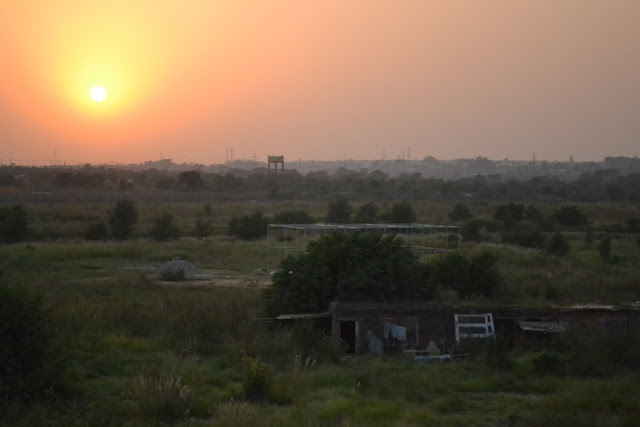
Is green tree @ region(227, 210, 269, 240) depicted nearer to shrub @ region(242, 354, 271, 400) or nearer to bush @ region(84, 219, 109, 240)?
bush @ region(84, 219, 109, 240)

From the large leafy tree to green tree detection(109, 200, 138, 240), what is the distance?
101 feet

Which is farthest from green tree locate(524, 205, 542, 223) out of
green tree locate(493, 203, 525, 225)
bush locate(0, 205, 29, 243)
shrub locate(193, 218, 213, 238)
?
bush locate(0, 205, 29, 243)

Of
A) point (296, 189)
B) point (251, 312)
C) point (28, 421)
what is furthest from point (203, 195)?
point (28, 421)

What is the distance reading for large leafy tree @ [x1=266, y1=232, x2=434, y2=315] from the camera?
20500mm

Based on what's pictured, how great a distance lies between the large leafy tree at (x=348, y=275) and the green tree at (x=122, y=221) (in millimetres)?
30644

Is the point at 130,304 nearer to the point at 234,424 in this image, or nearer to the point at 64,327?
the point at 64,327

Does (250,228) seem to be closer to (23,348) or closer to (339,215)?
(339,215)

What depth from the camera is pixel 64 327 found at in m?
19.4

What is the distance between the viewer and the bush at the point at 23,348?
13.1 m

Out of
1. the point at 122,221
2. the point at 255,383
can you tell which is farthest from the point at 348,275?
the point at 122,221

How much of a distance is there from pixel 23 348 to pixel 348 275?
9.36 meters

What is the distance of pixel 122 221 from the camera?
→ 167 feet

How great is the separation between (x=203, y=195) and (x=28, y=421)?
91.4m

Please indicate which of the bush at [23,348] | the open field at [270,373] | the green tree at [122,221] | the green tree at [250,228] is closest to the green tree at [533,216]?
the green tree at [250,228]
